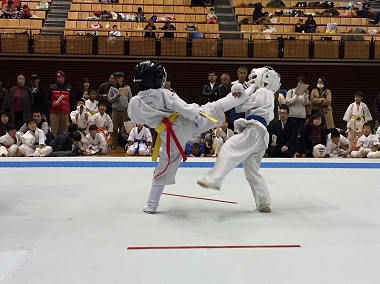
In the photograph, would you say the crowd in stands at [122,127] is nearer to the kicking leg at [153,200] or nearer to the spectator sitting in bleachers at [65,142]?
the spectator sitting in bleachers at [65,142]

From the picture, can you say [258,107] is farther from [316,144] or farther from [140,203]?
[316,144]

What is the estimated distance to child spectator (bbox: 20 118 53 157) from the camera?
7.65 meters

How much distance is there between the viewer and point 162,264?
2.74 meters

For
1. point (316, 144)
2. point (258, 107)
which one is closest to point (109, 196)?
point (258, 107)

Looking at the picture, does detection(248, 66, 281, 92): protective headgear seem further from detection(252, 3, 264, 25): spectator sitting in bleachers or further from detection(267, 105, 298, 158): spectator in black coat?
detection(252, 3, 264, 25): spectator sitting in bleachers

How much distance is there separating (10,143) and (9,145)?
0.13 ft

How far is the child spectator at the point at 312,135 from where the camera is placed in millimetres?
7996

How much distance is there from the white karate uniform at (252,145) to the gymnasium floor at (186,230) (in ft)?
A: 0.85

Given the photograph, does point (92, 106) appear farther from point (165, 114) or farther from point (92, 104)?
point (165, 114)

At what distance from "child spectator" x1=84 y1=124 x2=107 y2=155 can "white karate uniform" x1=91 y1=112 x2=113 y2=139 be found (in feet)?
0.78

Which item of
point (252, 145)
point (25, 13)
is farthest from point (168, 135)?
point (25, 13)

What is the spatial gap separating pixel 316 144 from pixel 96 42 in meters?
5.77

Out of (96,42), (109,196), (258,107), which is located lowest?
(109,196)

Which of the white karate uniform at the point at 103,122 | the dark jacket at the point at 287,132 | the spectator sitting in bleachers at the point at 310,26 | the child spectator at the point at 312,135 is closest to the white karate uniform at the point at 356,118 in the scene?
the child spectator at the point at 312,135
